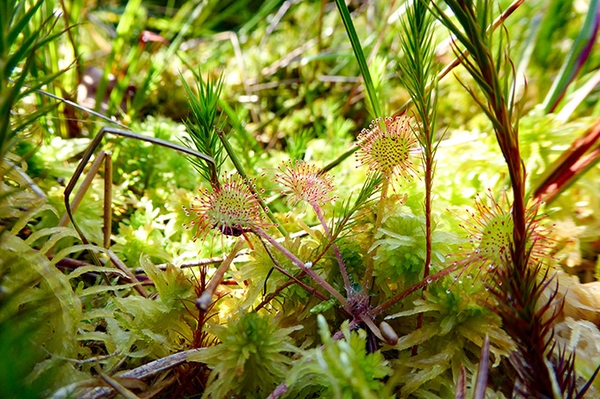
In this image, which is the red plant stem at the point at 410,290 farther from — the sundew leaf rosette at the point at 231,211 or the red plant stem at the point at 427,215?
the sundew leaf rosette at the point at 231,211

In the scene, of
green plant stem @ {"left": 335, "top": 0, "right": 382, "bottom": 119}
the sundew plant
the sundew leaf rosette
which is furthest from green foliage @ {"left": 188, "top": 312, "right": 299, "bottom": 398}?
green plant stem @ {"left": 335, "top": 0, "right": 382, "bottom": 119}

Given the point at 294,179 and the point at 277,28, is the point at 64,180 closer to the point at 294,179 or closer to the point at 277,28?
the point at 294,179

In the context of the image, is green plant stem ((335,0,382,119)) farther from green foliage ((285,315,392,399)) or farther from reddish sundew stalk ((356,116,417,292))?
green foliage ((285,315,392,399))

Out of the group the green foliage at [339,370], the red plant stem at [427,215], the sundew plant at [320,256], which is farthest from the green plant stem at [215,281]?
the red plant stem at [427,215]

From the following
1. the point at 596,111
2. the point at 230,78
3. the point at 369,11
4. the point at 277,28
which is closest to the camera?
the point at 596,111

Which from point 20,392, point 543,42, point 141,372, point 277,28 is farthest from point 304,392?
point 277,28

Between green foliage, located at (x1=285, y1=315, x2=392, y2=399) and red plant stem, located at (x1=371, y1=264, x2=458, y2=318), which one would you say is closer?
green foliage, located at (x1=285, y1=315, x2=392, y2=399)

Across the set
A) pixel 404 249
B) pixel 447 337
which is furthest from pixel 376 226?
pixel 447 337

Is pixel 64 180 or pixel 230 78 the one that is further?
pixel 230 78
